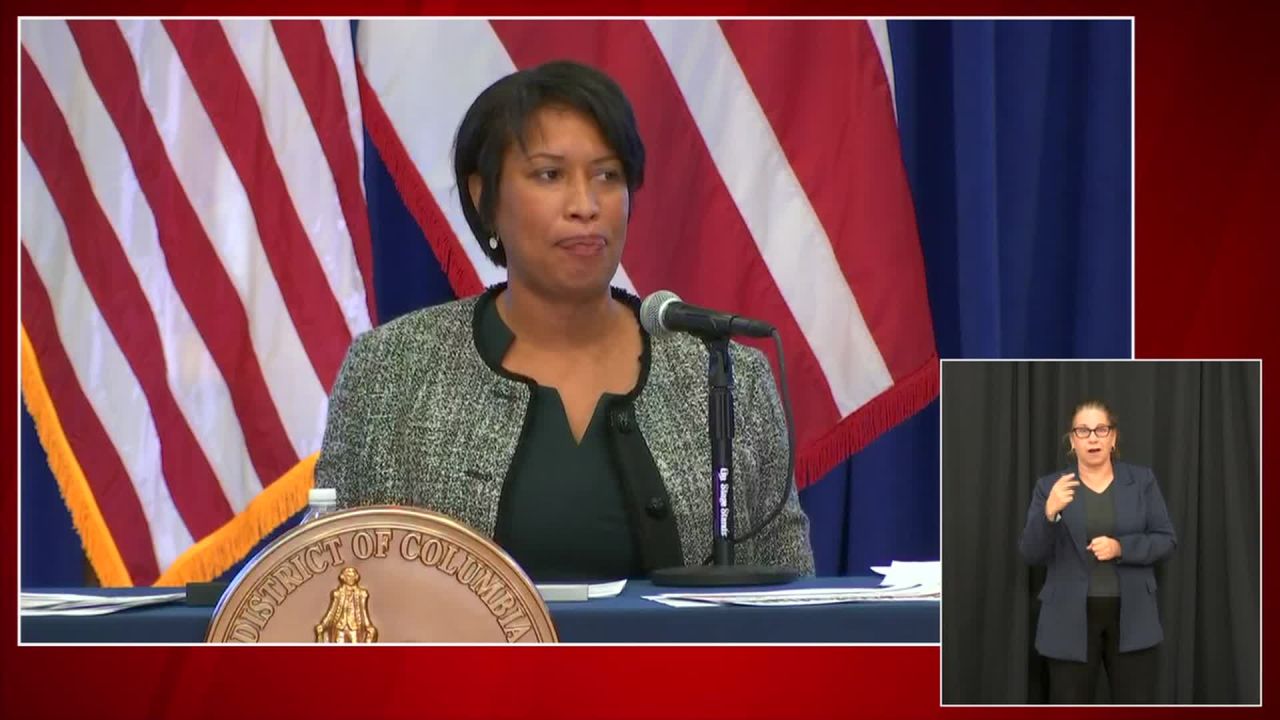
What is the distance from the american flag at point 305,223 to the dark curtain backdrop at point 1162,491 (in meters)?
0.36

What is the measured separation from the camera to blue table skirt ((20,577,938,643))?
2.38 m

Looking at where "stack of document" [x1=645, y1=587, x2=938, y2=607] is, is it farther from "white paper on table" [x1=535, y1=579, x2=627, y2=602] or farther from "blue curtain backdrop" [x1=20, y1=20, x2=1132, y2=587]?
"blue curtain backdrop" [x1=20, y1=20, x2=1132, y2=587]

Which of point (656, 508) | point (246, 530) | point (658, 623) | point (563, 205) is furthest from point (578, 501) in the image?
point (246, 530)

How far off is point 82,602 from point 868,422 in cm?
146

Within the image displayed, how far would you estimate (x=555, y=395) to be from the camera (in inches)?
109

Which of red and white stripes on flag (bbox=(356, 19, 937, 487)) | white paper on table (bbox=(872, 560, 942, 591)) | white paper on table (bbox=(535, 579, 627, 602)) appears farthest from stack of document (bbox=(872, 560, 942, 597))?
white paper on table (bbox=(535, 579, 627, 602))

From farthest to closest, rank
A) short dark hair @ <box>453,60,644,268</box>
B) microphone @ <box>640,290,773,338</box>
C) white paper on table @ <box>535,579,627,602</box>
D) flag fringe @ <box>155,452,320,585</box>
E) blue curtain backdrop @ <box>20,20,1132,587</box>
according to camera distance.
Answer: flag fringe @ <box>155,452,320,585</box>, blue curtain backdrop @ <box>20,20,1132,587</box>, short dark hair @ <box>453,60,644,268</box>, white paper on table @ <box>535,579,627,602</box>, microphone @ <box>640,290,773,338</box>

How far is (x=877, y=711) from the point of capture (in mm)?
2918

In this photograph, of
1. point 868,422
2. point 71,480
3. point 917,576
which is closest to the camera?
point 917,576

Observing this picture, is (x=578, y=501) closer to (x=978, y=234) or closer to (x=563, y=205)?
(x=563, y=205)

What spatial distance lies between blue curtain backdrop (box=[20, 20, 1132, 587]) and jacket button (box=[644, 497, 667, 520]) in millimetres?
520

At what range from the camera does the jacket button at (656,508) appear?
8.85 feet

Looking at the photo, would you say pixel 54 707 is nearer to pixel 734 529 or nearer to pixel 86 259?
pixel 86 259

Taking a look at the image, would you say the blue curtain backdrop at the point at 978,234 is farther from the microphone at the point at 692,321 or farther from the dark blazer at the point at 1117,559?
the microphone at the point at 692,321
